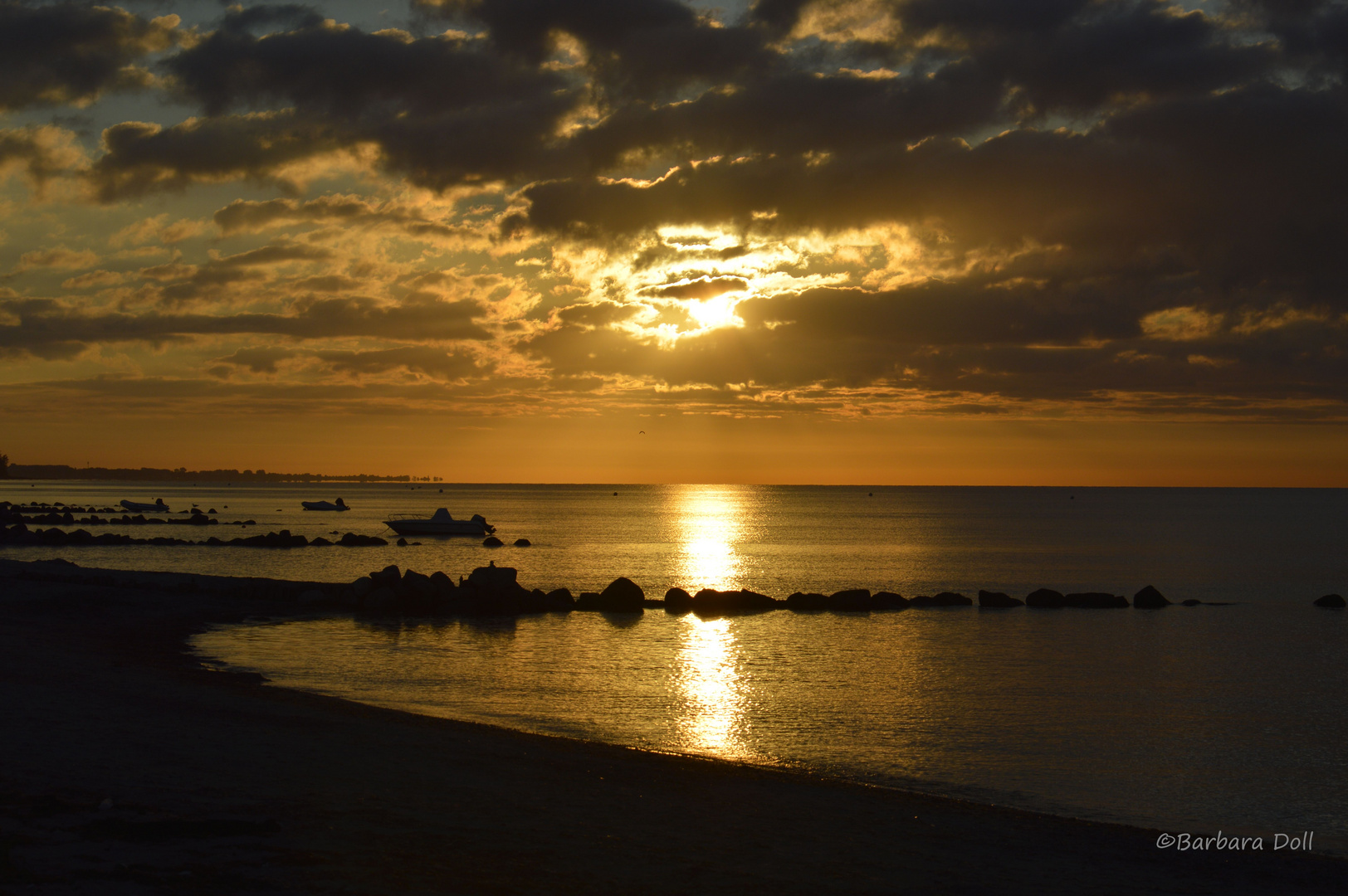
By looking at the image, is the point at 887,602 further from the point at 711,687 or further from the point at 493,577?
the point at 711,687

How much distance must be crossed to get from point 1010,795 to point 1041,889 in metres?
5.65

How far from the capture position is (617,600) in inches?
1718

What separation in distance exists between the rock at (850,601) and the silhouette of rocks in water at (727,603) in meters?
2.90

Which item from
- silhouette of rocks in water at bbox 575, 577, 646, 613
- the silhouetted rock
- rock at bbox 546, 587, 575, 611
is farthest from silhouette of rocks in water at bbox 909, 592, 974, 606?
rock at bbox 546, 587, 575, 611

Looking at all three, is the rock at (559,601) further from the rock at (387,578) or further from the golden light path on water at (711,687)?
the rock at (387,578)

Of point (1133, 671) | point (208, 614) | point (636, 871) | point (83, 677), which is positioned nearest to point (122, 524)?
point (208, 614)

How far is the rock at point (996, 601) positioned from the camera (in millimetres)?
48562

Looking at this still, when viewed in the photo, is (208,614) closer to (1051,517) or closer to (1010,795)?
(1010,795)

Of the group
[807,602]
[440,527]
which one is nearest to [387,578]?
[807,602]

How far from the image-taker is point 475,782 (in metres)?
13.8

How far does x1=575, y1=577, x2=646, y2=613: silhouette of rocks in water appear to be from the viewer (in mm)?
43438

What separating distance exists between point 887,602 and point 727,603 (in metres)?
8.40

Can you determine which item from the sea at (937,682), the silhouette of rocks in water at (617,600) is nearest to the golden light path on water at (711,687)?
the sea at (937,682)

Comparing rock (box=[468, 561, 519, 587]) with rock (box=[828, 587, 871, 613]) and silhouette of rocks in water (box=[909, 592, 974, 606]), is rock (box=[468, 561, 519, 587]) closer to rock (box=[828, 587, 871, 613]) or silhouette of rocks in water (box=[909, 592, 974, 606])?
rock (box=[828, 587, 871, 613])
